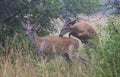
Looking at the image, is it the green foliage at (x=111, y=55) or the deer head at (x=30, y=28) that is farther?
the deer head at (x=30, y=28)

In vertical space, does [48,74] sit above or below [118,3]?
below

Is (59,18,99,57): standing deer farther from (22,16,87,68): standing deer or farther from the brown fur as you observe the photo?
(22,16,87,68): standing deer

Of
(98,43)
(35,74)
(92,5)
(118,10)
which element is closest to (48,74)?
(35,74)

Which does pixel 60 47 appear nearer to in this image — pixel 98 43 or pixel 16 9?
pixel 16 9

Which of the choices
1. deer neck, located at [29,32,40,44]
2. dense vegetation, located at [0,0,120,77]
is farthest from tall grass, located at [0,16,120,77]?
deer neck, located at [29,32,40,44]

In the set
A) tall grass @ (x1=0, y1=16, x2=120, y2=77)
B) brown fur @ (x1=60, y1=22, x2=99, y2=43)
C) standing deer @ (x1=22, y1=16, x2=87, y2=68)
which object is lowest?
tall grass @ (x1=0, y1=16, x2=120, y2=77)

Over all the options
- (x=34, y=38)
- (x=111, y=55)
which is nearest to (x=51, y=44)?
A: (x=34, y=38)

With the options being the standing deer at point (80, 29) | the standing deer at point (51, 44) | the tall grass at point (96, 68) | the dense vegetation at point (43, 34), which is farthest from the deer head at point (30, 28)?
the tall grass at point (96, 68)

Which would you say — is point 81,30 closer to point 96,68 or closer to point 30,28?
point 30,28

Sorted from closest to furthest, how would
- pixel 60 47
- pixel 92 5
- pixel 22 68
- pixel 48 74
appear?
pixel 48 74 < pixel 22 68 < pixel 60 47 < pixel 92 5

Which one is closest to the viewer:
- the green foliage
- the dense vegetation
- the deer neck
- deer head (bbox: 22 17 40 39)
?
the green foliage

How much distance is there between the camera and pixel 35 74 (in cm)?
717

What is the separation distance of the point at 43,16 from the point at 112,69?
6.05m

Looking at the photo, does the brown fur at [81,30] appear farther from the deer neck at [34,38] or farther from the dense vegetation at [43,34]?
the deer neck at [34,38]
